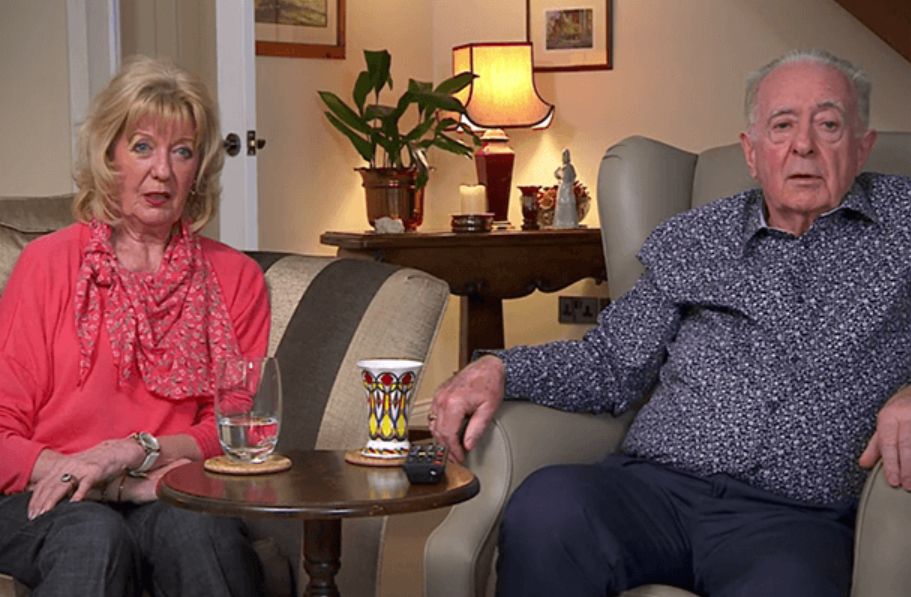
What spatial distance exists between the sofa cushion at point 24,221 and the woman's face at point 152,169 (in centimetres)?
30

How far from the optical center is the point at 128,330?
228 cm

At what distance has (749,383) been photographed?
2.33 m

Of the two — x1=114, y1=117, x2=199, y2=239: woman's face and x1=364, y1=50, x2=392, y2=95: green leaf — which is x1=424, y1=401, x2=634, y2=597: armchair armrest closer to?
x1=114, y1=117, x2=199, y2=239: woman's face

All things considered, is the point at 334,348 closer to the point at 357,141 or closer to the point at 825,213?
the point at 825,213

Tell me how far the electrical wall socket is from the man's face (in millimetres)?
2629

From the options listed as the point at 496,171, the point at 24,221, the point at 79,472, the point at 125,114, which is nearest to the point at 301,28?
the point at 496,171

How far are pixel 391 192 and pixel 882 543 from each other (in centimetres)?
286

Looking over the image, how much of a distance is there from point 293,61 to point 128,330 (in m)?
2.56

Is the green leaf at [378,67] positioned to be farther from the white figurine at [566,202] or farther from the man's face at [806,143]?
the man's face at [806,143]

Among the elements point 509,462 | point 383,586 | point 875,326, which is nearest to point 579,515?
point 509,462

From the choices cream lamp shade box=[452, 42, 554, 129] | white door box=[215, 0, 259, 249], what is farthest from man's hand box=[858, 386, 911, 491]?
cream lamp shade box=[452, 42, 554, 129]

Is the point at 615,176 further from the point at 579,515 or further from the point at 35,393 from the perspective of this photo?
the point at 35,393

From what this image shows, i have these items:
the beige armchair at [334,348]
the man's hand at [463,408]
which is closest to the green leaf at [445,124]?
the beige armchair at [334,348]

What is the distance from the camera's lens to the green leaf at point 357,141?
186 inches
